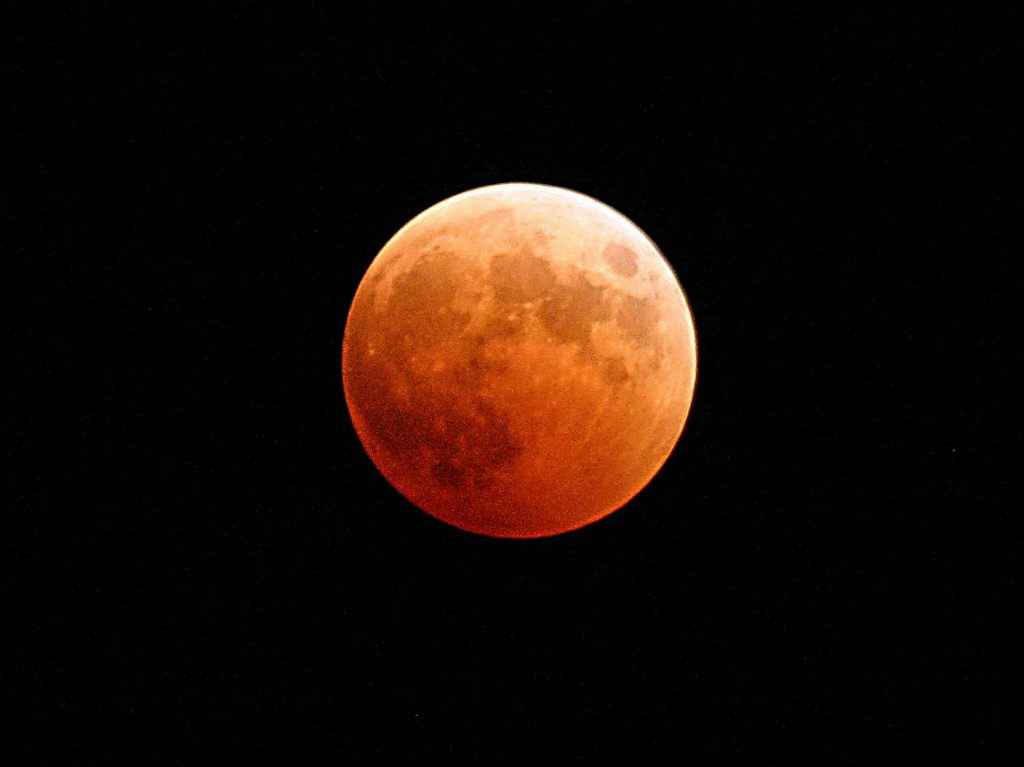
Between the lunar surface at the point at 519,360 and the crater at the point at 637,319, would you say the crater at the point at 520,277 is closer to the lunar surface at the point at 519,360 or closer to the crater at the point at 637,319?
the lunar surface at the point at 519,360

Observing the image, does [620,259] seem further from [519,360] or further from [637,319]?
[519,360]

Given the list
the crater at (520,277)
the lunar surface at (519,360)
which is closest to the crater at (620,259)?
the lunar surface at (519,360)

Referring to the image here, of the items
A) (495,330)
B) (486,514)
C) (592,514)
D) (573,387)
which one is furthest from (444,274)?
(592,514)

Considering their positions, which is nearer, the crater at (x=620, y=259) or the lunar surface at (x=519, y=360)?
the lunar surface at (x=519, y=360)

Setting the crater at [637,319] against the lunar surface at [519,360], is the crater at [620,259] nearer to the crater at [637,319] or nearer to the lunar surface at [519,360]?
the lunar surface at [519,360]

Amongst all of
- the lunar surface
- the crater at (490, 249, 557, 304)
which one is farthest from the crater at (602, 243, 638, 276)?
the crater at (490, 249, 557, 304)

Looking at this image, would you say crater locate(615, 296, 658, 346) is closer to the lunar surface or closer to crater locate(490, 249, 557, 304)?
the lunar surface

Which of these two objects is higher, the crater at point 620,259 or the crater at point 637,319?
the crater at point 620,259

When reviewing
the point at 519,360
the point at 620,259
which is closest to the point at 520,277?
the point at 519,360
